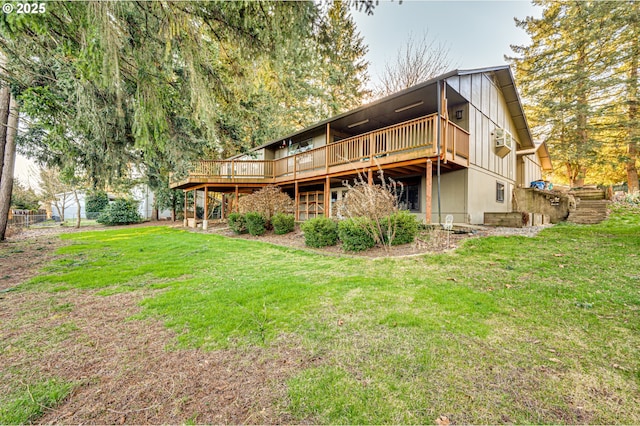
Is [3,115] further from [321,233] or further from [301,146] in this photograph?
[301,146]

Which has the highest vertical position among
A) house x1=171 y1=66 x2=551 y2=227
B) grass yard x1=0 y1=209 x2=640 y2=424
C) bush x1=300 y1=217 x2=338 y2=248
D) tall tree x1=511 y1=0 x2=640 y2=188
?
tall tree x1=511 y1=0 x2=640 y2=188

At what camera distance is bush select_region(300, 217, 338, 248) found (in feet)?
25.9

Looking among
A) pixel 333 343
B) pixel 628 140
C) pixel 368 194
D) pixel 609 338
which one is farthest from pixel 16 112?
pixel 628 140

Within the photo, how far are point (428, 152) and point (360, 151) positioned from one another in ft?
8.90

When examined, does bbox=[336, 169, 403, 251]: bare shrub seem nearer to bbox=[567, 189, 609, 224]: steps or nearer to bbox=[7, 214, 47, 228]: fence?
bbox=[567, 189, 609, 224]: steps

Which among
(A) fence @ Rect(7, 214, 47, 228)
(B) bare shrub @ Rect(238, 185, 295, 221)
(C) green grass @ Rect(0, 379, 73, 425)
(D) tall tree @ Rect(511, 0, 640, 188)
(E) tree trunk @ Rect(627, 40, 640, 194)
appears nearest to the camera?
(C) green grass @ Rect(0, 379, 73, 425)

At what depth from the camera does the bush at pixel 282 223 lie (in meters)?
10.7

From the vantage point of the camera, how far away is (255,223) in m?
11.1

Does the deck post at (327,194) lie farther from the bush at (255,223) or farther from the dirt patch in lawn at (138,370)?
the dirt patch in lawn at (138,370)

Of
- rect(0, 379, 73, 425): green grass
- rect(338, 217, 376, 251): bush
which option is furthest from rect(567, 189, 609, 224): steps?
rect(0, 379, 73, 425): green grass

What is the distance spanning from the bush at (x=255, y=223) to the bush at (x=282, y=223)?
60cm

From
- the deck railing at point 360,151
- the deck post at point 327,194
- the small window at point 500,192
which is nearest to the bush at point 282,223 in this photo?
the deck post at point 327,194

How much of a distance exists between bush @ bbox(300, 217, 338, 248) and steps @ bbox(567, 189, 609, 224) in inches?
405

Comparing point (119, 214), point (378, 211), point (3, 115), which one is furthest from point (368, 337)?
point (119, 214)
